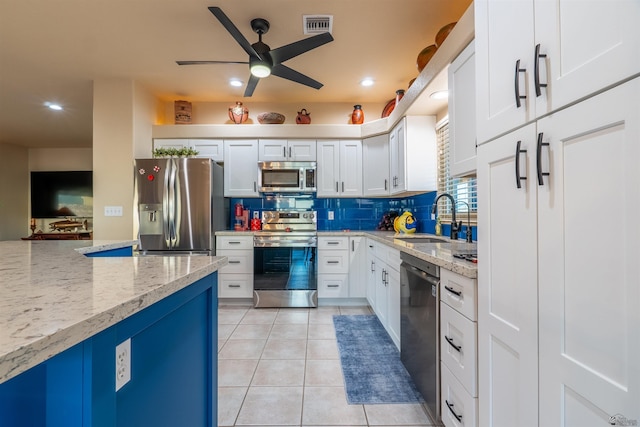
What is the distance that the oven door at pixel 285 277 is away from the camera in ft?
11.3

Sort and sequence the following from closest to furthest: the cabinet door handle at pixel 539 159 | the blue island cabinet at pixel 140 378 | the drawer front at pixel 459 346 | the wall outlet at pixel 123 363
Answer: the blue island cabinet at pixel 140 378, the wall outlet at pixel 123 363, the cabinet door handle at pixel 539 159, the drawer front at pixel 459 346

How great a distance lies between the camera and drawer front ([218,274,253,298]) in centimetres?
353

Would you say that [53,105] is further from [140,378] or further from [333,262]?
[140,378]

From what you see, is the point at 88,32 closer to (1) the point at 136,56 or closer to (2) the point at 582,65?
(1) the point at 136,56

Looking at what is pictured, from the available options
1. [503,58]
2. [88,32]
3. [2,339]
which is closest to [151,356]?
[2,339]

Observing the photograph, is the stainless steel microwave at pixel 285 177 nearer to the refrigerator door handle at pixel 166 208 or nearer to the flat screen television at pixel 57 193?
the refrigerator door handle at pixel 166 208

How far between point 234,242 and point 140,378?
286cm

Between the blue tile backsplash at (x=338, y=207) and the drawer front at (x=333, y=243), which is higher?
the blue tile backsplash at (x=338, y=207)

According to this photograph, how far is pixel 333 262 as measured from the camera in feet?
11.5

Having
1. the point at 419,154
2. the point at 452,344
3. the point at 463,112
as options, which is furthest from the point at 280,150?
the point at 452,344

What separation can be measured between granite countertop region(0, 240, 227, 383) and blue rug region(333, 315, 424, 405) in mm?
1348

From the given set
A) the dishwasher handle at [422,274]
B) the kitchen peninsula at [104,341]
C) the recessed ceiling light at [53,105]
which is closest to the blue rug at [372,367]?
the dishwasher handle at [422,274]

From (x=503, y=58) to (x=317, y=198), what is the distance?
3.16 meters

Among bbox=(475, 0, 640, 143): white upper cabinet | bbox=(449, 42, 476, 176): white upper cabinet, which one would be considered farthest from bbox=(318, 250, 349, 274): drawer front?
bbox=(475, 0, 640, 143): white upper cabinet
